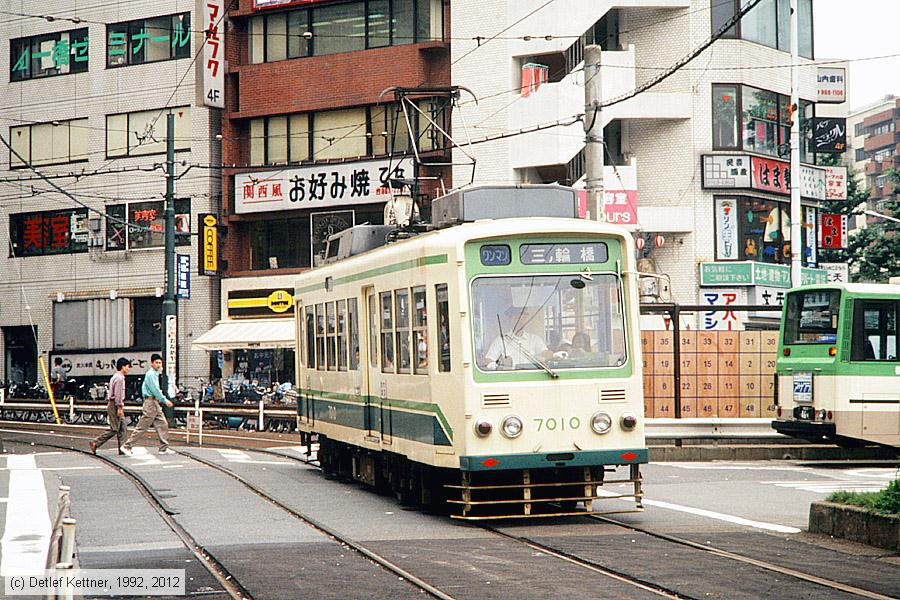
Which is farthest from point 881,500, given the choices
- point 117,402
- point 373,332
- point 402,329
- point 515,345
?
point 117,402

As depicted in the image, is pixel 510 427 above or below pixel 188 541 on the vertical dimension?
above

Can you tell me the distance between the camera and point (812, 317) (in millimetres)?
22844

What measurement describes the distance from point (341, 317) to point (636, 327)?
5088 millimetres

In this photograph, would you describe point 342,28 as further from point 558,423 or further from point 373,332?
point 558,423

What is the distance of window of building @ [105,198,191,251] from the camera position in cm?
4759

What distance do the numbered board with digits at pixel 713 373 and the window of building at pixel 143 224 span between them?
26644 mm

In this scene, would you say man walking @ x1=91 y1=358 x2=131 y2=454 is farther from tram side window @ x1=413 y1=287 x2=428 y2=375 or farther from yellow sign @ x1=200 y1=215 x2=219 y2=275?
yellow sign @ x1=200 y1=215 x2=219 y2=275

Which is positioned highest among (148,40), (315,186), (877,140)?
(877,140)

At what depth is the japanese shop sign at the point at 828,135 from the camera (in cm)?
4194

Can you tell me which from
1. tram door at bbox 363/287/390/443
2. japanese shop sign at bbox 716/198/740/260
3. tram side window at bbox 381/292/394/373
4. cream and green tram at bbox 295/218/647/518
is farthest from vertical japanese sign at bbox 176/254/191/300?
cream and green tram at bbox 295/218/647/518

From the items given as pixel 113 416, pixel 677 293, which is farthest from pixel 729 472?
pixel 677 293

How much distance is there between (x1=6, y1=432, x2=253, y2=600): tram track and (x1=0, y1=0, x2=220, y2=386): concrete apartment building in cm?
2628

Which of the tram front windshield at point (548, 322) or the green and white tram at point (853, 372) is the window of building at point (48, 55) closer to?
the green and white tram at point (853, 372)

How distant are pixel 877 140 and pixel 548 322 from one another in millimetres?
106734
